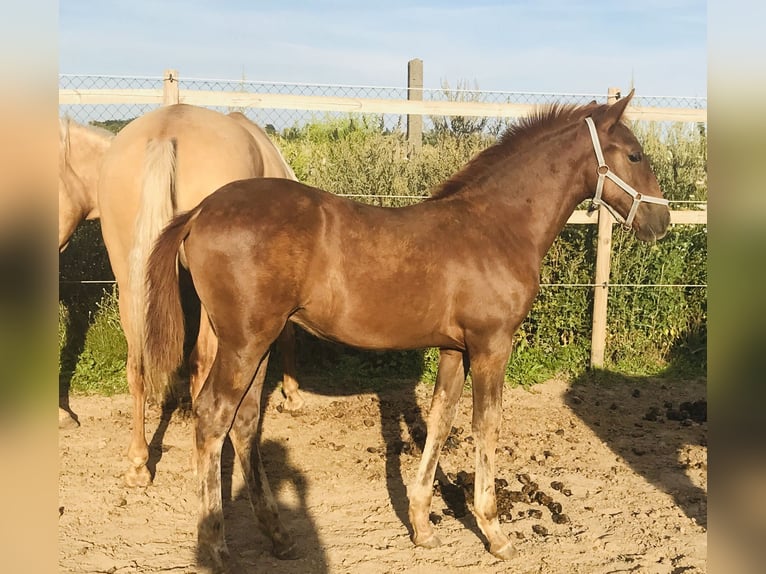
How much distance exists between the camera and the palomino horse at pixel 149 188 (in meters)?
4.19

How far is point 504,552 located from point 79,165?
4666 mm

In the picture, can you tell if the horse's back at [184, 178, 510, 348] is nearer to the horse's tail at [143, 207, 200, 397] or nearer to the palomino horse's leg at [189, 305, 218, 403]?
the horse's tail at [143, 207, 200, 397]

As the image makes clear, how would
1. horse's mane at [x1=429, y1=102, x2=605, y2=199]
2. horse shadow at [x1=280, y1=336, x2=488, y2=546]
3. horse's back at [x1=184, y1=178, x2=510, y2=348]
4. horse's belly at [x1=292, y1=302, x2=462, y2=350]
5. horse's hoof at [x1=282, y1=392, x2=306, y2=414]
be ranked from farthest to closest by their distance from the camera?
horse's hoof at [x1=282, y1=392, x2=306, y2=414], horse shadow at [x1=280, y1=336, x2=488, y2=546], horse's mane at [x1=429, y1=102, x2=605, y2=199], horse's belly at [x1=292, y1=302, x2=462, y2=350], horse's back at [x1=184, y1=178, x2=510, y2=348]

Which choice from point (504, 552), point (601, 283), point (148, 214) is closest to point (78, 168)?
point (148, 214)

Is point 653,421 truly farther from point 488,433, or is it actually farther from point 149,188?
point 149,188

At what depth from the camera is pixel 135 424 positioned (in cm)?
451

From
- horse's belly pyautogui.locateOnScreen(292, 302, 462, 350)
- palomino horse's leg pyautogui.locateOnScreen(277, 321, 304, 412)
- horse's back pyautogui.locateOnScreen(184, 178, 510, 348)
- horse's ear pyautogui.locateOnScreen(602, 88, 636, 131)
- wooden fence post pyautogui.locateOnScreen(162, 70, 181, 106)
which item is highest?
wooden fence post pyautogui.locateOnScreen(162, 70, 181, 106)

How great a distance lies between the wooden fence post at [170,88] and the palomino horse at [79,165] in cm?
59

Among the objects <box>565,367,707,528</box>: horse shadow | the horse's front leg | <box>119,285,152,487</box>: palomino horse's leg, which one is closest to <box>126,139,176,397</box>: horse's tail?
<box>119,285,152,487</box>: palomino horse's leg

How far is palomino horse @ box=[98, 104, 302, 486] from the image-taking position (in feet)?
13.8

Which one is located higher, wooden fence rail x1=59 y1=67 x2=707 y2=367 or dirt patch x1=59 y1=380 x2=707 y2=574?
wooden fence rail x1=59 y1=67 x2=707 y2=367

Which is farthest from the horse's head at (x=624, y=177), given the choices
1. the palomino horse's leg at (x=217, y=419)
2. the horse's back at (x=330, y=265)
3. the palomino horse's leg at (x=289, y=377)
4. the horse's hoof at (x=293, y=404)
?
the horse's hoof at (x=293, y=404)

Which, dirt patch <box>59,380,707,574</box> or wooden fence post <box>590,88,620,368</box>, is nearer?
dirt patch <box>59,380,707,574</box>
